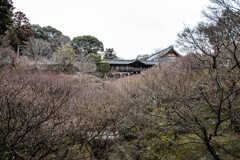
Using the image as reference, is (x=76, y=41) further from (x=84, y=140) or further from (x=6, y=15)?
(x=84, y=140)

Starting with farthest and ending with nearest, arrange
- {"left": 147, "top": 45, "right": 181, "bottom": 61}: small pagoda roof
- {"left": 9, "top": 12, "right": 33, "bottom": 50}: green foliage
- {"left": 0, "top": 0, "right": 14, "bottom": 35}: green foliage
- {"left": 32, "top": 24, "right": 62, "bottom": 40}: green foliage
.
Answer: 1. {"left": 32, "top": 24, "right": 62, "bottom": 40}: green foliage
2. {"left": 9, "top": 12, "right": 33, "bottom": 50}: green foliage
3. {"left": 147, "top": 45, "right": 181, "bottom": 61}: small pagoda roof
4. {"left": 0, "top": 0, "right": 14, "bottom": 35}: green foliage

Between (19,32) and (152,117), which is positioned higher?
(19,32)

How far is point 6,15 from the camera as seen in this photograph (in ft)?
28.2

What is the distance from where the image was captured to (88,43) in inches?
1193

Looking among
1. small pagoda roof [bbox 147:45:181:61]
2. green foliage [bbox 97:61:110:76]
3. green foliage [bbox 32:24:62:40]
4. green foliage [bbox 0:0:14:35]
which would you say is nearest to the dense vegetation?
green foliage [bbox 0:0:14:35]

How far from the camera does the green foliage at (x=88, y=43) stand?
28784 mm

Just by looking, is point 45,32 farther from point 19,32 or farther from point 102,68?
point 102,68

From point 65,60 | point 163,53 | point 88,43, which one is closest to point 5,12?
point 65,60

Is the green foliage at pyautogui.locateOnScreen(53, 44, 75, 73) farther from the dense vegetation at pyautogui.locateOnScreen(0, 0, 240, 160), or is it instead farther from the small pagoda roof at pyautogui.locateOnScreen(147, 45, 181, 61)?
the small pagoda roof at pyautogui.locateOnScreen(147, 45, 181, 61)

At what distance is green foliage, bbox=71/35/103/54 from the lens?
94.4 feet

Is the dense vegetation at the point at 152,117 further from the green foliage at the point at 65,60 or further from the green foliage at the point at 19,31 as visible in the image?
the green foliage at the point at 19,31

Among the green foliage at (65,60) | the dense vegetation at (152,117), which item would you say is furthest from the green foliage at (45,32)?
the dense vegetation at (152,117)

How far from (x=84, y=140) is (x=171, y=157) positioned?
10.3ft

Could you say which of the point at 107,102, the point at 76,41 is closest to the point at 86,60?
the point at 76,41
